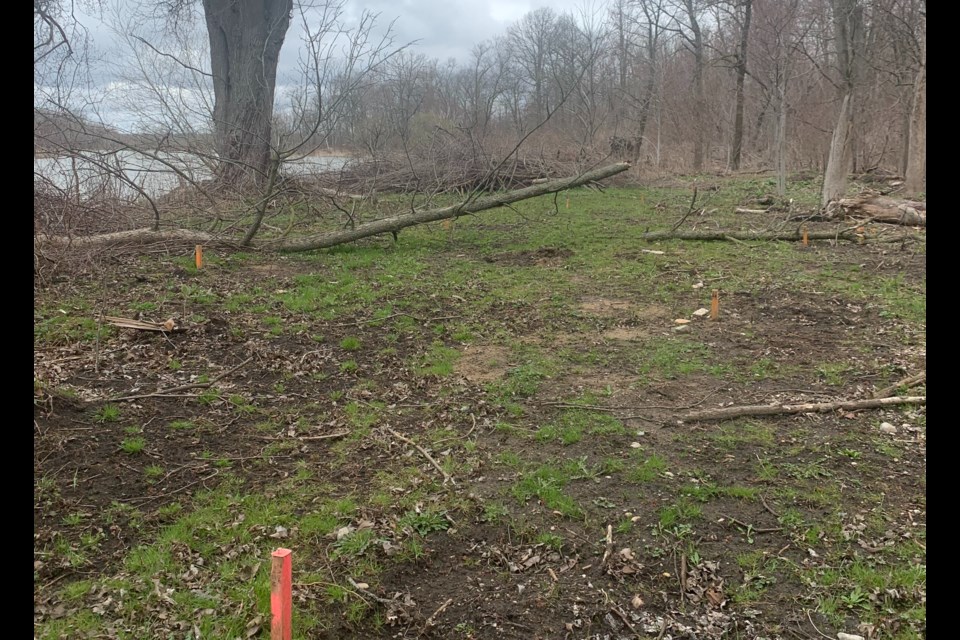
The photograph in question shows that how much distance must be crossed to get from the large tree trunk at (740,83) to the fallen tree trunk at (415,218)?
456 inches

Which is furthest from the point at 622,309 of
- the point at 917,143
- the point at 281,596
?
the point at 917,143

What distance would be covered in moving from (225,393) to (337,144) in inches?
335

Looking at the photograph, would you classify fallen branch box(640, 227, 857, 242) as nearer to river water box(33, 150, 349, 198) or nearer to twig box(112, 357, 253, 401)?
river water box(33, 150, 349, 198)

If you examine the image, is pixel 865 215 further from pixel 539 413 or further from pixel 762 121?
pixel 762 121

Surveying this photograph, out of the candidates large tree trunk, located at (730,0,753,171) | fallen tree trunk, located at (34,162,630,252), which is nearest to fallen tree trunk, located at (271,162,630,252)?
fallen tree trunk, located at (34,162,630,252)

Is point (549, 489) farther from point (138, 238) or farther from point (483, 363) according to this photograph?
point (138, 238)

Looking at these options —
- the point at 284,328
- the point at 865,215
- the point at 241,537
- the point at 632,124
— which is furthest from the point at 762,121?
the point at 241,537

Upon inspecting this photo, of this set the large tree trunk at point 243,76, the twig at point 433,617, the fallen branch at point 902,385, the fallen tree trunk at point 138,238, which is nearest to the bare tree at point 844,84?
the fallen branch at point 902,385

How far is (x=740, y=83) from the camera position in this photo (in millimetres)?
23172

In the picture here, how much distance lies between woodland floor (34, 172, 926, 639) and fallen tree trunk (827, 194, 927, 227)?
514 centimetres

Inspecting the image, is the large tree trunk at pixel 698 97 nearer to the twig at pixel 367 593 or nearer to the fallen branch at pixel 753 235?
the fallen branch at pixel 753 235
